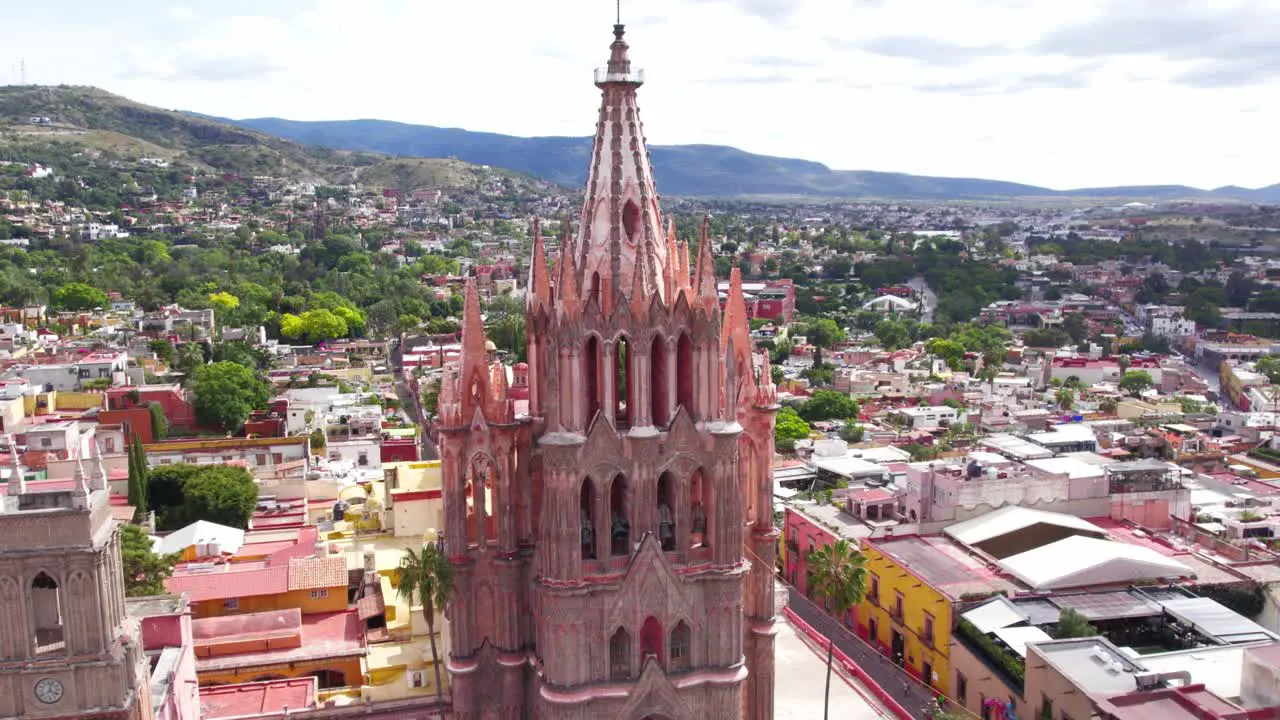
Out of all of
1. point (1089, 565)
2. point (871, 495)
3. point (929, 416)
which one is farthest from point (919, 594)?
point (929, 416)

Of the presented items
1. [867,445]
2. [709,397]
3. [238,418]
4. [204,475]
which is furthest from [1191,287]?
[709,397]

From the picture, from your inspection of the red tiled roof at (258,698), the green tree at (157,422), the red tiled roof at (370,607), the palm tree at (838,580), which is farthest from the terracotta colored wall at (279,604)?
the green tree at (157,422)

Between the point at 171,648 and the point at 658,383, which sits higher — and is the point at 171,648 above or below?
below

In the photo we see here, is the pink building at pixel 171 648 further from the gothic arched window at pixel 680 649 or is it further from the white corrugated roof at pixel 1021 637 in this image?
the white corrugated roof at pixel 1021 637

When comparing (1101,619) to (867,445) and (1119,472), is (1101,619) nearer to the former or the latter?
(1119,472)

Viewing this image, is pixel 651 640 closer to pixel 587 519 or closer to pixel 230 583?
pixel 587 519

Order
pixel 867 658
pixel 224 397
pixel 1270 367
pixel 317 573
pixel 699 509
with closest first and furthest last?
pixel 699 509 → pixel 317 573 → pixel 867 658 → pixel 224 397 → pixel 1270 367
